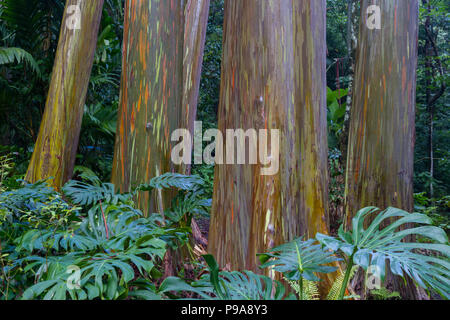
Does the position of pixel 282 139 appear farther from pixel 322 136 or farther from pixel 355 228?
pixel 355 228

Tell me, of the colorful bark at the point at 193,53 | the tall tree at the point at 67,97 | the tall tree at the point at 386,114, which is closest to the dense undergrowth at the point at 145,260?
the tall tree at the point at 386,114

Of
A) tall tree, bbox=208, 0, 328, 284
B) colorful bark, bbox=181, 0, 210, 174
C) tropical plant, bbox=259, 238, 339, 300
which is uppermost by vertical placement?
colorful bark, bbox=181, 0, 210, 174

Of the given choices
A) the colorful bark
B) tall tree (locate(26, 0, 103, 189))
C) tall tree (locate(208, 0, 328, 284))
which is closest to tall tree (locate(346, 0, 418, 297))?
tall tree (locate(208, 0, 328, 284))

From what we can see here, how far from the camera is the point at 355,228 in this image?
1.61 m

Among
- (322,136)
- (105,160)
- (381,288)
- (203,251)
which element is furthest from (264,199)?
(105,160)

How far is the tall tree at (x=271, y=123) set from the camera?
2.37 metres

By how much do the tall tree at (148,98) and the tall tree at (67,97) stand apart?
114 centimetres

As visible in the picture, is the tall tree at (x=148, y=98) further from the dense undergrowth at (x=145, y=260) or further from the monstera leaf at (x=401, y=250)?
the monstera leaf at (x=401, y=250)

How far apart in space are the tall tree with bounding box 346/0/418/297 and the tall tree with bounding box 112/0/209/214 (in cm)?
169

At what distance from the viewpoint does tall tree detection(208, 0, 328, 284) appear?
7.77 feet

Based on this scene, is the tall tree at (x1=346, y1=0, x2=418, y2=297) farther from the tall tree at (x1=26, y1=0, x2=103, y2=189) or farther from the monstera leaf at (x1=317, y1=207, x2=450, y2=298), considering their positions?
the tall tree at (x1=26, y1=0, x2=103, y2=189)

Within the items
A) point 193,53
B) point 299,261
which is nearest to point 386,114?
point 299,261
